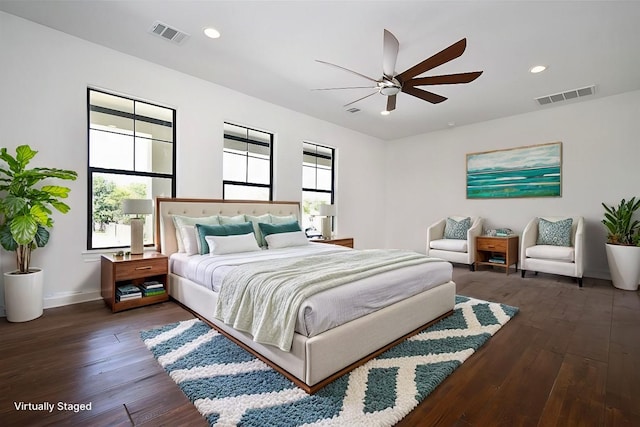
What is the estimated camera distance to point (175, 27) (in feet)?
9.71

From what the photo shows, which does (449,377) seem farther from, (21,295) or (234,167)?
(234,167)

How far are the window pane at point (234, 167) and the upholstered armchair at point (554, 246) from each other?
4720 millimetres

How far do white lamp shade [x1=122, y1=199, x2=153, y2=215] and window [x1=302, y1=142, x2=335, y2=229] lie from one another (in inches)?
111

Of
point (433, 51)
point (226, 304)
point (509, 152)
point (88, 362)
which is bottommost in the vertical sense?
point (88, 362)

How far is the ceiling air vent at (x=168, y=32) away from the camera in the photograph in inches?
116

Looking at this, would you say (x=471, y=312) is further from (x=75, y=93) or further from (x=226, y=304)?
(x=75, y=93)

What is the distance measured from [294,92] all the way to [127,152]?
244 cm

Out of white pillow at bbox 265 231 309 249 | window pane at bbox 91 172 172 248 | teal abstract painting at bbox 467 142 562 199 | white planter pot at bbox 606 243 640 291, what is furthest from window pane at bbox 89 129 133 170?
white planter pot at bbox 606 243 640 291

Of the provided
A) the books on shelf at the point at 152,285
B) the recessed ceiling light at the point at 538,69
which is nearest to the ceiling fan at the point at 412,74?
the recessed ceiling light at the point at 538,69

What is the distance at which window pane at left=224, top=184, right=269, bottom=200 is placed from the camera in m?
4.62

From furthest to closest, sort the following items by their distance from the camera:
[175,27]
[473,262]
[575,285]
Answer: [473,262] < [575,285] < [175,27]

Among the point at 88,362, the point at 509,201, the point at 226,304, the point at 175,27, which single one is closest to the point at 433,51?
the point at 175,27

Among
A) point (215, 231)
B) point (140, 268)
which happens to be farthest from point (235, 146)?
point (140, 268)

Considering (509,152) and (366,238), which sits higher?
(509,152)
